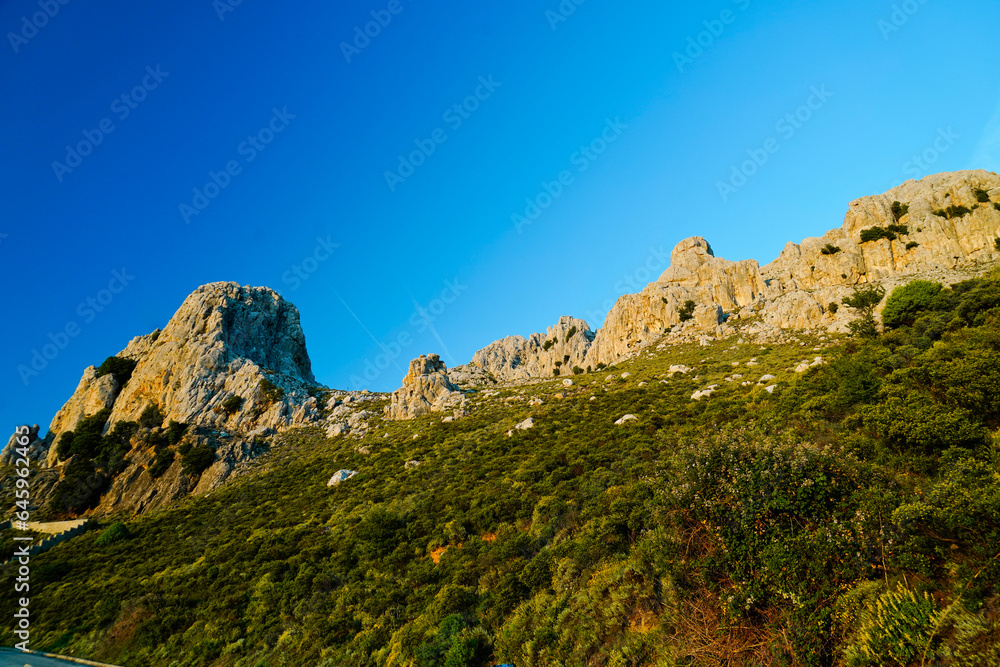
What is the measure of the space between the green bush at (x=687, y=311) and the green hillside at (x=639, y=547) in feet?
138

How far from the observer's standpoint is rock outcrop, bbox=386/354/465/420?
170 feet

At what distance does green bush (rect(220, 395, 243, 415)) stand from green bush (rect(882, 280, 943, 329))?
71368 mm

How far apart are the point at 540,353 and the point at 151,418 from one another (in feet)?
264

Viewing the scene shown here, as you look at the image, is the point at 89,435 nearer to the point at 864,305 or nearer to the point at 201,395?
the point at 201,395

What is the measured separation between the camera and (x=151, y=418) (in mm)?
54781

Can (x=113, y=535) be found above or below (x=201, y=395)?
below

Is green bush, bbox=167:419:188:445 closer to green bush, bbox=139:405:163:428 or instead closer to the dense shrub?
green bush, bbox=139:405:163:428

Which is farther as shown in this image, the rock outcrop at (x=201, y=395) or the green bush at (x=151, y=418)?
the green bush at (x=151, y=418)

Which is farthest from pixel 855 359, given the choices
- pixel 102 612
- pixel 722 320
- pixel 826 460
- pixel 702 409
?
pixel 722 320

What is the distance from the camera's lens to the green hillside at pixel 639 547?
7445mm

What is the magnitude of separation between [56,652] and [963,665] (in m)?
31.1

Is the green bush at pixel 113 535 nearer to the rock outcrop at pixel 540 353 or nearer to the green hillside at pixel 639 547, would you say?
the green hillside at pixel 639 547

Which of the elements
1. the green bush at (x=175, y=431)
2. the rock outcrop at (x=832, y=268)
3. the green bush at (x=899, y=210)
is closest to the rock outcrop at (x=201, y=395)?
the green bush at (x=175, y=431)

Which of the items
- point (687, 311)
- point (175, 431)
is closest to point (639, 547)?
point (175, 431)
